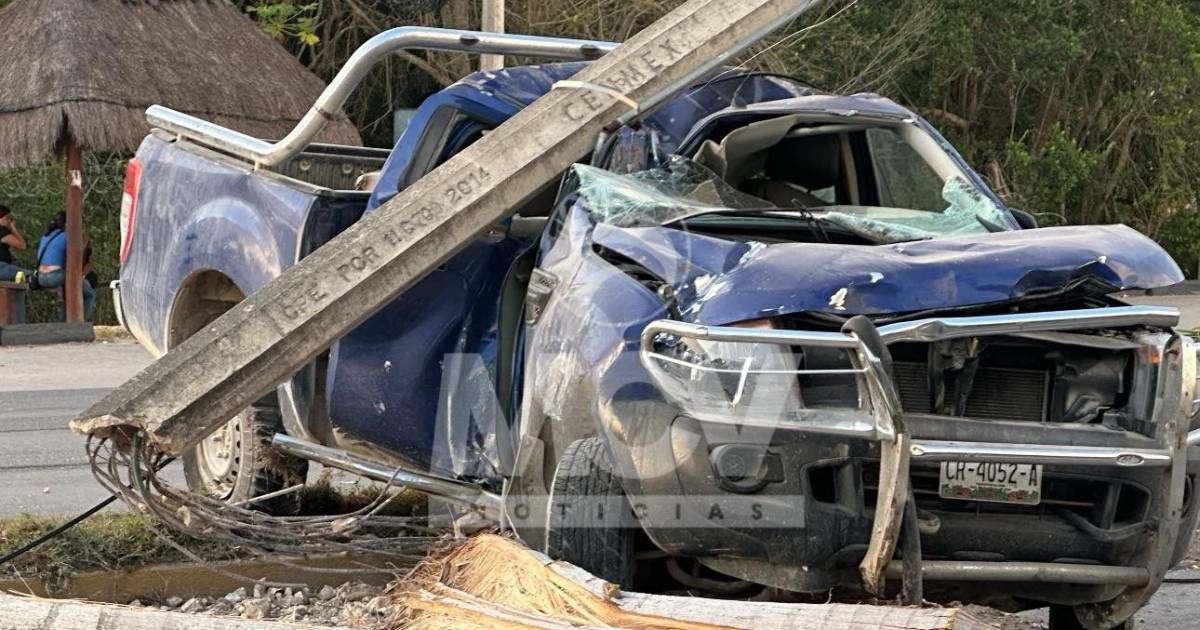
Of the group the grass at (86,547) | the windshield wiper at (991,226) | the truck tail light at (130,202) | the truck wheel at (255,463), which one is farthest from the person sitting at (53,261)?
the windshield wiper at (991,226)

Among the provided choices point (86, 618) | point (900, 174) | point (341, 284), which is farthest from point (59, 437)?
point (900, 174)

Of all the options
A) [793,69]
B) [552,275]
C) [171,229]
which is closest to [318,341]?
[552,275]

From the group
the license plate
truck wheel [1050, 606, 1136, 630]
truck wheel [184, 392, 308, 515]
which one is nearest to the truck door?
truck wheel [184, 392, 308, 515]

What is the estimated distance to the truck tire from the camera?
16.2 feet

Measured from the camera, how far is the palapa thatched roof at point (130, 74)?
1759 cm

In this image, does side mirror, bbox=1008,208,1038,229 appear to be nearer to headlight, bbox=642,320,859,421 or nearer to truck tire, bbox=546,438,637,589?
headlight, bbox=642,320,859,421

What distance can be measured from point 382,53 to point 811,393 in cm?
275

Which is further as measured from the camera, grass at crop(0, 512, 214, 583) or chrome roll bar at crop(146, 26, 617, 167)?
chrome roll bar at crop(146, 26, 617, 167)

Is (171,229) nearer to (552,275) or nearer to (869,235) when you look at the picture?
(552,275)

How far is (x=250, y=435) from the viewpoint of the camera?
7258mm

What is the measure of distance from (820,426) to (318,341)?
5.91 feet

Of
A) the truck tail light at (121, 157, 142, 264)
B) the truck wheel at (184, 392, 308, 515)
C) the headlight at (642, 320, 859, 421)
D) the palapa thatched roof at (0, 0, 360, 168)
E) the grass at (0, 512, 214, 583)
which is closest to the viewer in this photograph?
the headlight at (642, 320, 859, 421)

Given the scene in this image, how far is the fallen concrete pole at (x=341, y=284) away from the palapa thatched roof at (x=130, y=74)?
12.5 metres

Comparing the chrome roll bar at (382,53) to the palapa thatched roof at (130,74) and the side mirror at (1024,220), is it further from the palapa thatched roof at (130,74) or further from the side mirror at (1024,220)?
the palapa thatched roof at (130,74)
